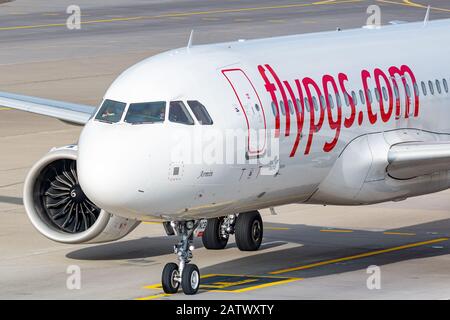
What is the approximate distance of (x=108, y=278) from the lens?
29312mm

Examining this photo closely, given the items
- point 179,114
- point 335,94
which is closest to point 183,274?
point 179,114

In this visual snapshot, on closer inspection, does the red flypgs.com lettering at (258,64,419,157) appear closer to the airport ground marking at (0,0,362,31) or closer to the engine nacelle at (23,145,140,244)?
the engine nacelle at (23,145,140,244)

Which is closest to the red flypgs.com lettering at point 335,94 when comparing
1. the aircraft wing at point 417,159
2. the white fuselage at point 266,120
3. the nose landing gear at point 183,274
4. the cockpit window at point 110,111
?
the white fuselage at point 266,120

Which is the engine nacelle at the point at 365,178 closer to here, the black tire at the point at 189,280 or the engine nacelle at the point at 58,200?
the black tire at the point at 189,280

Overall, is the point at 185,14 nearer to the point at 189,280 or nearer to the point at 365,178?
the point at 365,178

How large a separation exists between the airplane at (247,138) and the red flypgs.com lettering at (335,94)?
27 millimetres

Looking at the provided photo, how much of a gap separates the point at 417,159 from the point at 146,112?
6246mm

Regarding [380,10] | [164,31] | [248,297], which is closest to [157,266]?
[248,297]

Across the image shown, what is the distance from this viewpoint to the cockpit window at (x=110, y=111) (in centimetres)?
2683

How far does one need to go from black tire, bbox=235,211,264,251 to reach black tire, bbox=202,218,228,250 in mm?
357

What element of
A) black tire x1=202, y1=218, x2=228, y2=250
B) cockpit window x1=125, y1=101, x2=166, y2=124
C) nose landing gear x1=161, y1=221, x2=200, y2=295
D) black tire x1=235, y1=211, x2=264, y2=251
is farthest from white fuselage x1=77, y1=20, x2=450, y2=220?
black tire x1=202, y1=218, x2=228, y2=250

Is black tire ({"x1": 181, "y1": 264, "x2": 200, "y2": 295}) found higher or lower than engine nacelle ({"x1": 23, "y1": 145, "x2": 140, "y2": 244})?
lower

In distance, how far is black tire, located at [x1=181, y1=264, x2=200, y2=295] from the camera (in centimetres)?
2711

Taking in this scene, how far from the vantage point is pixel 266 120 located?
2791cm
